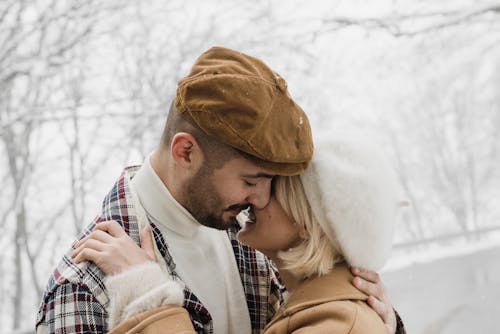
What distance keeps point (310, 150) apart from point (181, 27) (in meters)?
5.65

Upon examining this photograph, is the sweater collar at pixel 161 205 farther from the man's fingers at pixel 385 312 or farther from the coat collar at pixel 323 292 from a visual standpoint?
the man's fingers at pixel 385 312

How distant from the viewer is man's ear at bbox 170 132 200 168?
56.8 inches

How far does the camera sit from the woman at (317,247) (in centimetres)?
122

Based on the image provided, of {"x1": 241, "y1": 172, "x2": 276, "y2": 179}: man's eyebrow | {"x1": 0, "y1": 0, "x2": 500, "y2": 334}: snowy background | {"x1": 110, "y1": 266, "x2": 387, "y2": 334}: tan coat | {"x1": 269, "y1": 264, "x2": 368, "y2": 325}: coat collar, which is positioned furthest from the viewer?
{"x1": 0, "y1": 0, "x2": 500, "y2": 334}: snowy background

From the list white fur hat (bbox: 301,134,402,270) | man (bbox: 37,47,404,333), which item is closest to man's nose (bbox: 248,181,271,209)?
man (bbox: 37,47,404,333)

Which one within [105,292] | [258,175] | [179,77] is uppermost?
[258,175]

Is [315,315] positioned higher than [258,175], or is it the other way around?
[258,175]

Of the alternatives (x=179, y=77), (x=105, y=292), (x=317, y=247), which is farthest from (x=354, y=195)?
(x=179, y=77)

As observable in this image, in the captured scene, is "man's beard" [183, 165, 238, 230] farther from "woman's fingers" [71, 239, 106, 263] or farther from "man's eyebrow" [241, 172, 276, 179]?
"woman's fingers" [71, 239, 106, 263]

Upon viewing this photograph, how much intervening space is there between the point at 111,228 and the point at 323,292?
54cm

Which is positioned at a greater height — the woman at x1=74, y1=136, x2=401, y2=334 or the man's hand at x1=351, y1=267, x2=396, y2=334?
the woman at x1=74, y1=136, x2=401, y2=334

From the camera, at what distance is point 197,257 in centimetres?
155

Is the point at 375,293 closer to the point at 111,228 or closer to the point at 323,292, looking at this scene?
the point at 323,292

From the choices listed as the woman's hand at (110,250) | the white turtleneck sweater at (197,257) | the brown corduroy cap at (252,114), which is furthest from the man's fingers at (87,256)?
the brown corduroy cap at (252,114)
